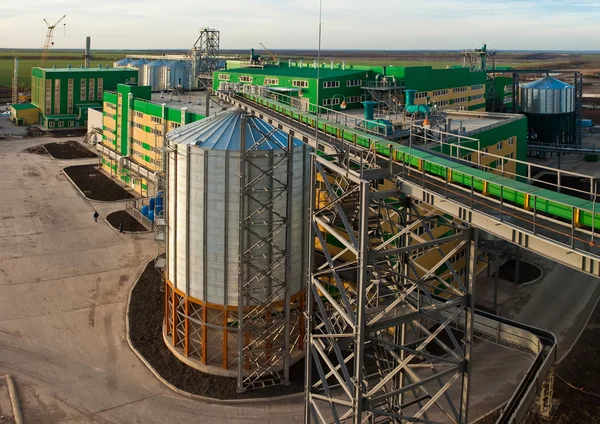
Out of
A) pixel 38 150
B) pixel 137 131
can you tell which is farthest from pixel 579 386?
pixel 38 150

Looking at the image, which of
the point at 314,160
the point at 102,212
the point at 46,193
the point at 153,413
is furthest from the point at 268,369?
the point at 46,193

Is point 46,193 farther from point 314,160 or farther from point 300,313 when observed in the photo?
point 314,160

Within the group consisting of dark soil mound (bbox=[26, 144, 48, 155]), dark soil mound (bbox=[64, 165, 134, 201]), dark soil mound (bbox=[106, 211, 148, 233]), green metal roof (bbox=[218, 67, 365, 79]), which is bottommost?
dark soil mound (bbox=[106, 211, 148, 233])

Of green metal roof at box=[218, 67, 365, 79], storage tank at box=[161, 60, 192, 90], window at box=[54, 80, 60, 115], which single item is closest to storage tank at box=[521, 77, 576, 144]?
green metal roof at box=[218, 67, 365, 79]

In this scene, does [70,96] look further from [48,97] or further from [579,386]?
[579,386]

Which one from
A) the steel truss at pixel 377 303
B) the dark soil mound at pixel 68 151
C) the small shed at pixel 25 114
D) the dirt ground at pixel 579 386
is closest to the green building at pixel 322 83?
the dark soil mound at pixel 68 151

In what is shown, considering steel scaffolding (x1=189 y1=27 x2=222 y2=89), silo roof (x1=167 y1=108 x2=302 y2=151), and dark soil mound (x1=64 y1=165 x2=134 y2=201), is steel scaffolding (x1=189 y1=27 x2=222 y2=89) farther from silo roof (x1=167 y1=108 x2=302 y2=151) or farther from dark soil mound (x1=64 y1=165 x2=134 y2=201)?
silo roof (x1=167 y1=108 x2=302 y2=151)

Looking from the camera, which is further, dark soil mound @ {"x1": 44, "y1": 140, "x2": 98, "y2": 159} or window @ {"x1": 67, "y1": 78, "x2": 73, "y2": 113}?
window @ {"x1": 67, "y1": 78, "x2": 73, "y2": 113}

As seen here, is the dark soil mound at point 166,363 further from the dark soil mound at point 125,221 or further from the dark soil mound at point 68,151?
the dark soil mound at point 68,151
